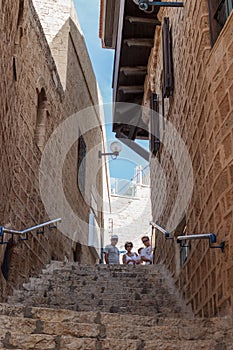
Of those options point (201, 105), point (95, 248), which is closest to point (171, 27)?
point (201, 105)

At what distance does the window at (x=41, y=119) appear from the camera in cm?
910

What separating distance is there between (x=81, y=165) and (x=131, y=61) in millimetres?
4049

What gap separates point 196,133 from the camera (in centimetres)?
593

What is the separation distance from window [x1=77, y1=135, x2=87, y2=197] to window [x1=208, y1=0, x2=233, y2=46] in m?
8.40

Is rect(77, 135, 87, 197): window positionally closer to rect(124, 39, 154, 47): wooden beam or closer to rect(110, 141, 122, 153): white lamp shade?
rect(110, 141, 122, 153): white lamp shade

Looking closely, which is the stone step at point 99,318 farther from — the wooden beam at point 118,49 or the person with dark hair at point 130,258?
the wooden beam at point 118,49

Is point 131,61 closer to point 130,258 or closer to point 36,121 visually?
point 36,121

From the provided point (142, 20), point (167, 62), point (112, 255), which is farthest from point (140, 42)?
point (112, 255)

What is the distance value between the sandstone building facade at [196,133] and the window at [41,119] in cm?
186

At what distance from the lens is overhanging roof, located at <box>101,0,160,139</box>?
31.7 feet

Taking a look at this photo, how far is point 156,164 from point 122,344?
677cm

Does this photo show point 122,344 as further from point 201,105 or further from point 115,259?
point 115,259

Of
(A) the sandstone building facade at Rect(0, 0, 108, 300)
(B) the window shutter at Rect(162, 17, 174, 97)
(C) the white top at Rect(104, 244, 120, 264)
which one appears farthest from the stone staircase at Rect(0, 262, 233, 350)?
(C) the white top at Rect(104, 244, 120, 264)

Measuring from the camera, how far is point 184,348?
3.50m
